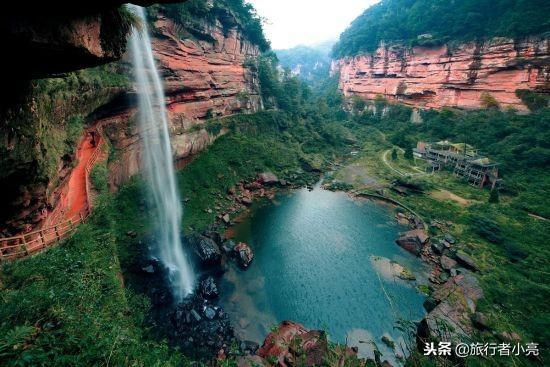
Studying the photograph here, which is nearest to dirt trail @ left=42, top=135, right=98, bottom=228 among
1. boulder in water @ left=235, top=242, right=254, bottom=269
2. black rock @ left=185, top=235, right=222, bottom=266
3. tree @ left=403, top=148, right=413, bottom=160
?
black rock @ left=185, top=235, right=222, bottom=266

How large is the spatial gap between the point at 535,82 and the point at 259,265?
1622 inches

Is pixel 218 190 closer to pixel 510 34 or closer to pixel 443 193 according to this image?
pixel 443 193

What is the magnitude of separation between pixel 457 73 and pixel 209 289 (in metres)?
48.4

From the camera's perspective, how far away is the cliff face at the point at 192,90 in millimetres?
19531

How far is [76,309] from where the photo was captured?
6.84 metres

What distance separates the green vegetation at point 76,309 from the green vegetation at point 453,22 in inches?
1964

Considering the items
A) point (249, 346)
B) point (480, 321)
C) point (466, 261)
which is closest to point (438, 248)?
point (466, 261)

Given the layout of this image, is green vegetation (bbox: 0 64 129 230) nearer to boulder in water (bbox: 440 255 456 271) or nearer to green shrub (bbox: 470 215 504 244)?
boulder in water (bbox: 440 255 456 271)

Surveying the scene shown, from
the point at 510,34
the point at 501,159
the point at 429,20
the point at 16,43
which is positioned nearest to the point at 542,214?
the point at 501,159

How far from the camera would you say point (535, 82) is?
1297 inches

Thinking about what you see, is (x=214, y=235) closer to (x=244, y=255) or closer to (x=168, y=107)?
(x=244, y=255)

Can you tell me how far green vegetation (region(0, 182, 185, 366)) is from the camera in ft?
14.5

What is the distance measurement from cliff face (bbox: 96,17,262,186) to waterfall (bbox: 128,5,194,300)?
2.91 ft

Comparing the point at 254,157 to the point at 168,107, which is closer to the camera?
the point at 168,107
